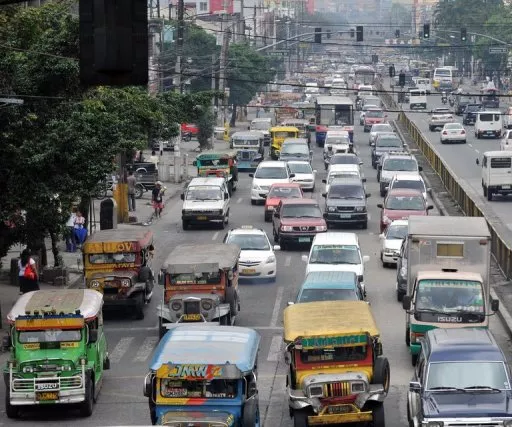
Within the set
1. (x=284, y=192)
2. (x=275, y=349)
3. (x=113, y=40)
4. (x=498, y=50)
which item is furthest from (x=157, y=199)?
(x=498, y=50)

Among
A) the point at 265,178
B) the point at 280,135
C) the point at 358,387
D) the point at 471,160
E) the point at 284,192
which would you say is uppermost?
the point at 358,387

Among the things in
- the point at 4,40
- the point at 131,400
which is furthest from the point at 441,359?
the point at 4,40

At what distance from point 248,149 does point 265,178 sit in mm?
14860

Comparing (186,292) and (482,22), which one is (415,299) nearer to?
(186,292)

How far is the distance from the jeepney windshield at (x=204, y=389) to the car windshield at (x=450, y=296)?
8.54m

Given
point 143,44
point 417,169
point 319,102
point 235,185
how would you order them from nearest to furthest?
1. point 143,44
2. point 417,169
3. point 235,185
4. point 319,102

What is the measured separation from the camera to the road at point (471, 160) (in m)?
54.1

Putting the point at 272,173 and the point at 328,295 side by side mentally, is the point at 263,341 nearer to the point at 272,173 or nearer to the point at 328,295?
the point at 328,295

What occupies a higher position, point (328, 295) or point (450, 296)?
point (450, 296)

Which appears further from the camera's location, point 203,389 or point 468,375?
point 468,375

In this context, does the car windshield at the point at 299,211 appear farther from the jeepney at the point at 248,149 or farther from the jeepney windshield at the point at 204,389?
the jeepney windshield at the point at 204,389

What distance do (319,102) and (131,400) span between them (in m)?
64.6

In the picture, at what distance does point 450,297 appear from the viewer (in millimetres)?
26828

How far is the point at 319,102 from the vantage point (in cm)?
8788
